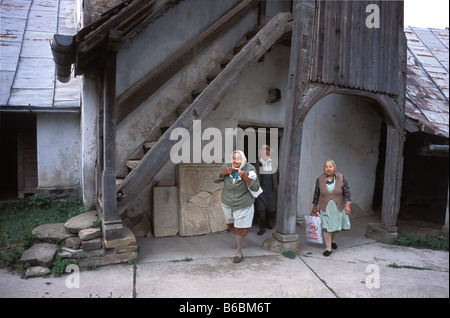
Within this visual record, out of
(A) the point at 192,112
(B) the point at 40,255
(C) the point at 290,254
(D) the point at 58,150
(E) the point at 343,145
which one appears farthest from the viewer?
(E) the point at 343,145

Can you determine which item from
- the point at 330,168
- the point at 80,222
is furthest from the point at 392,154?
the point at 80,222

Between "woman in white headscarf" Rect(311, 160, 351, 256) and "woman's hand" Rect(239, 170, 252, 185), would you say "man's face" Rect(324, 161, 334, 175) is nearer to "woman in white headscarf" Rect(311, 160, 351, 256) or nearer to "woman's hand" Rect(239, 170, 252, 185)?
"woman in white headscarf" Rect(311, 160, 351, 256)

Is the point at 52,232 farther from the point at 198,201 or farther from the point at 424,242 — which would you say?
the point at 424,242

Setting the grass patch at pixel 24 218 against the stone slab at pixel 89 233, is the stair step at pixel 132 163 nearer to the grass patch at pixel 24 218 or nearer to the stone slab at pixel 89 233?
the stone slab at pixel 89 233

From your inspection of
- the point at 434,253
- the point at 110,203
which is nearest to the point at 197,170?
the point at 110,203

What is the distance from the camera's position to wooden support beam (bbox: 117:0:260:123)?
6012 millimetres

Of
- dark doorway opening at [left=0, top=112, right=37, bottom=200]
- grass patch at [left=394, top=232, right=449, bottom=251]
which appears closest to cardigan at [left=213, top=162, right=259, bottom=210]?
grass patch at [left=394, top=232, right=449, bottom=251]

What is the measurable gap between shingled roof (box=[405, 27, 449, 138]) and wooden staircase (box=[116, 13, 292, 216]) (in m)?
3.90

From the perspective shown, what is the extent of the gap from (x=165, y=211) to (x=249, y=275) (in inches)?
95.6

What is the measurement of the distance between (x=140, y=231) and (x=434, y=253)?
572 cm

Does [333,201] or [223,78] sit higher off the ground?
[223,78]

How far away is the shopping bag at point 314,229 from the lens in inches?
225

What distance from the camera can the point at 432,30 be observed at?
12586 millimetres

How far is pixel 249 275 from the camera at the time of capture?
4.54m
